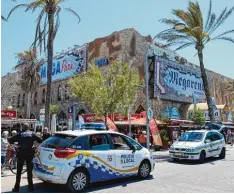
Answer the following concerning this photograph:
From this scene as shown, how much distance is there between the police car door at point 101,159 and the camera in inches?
353

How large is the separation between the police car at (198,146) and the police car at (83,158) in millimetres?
5937

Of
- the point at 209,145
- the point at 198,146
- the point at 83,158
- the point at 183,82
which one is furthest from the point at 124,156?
the point at 183,82

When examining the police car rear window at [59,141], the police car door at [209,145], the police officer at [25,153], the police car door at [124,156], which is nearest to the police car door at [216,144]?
the police car door at [209,145]

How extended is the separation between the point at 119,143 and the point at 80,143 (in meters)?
1.64

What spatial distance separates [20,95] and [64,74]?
525 inches

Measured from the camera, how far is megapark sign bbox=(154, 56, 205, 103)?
37438 millimetres

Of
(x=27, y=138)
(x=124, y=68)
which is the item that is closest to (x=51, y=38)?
(x=124, y=68)

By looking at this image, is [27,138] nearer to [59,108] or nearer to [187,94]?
→ [59,108]

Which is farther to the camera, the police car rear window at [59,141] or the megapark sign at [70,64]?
the megapark sign at [70,64]

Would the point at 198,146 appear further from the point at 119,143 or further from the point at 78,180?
the point at 78,180

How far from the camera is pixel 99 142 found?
9391 mm

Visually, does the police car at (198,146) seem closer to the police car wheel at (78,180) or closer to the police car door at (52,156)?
the police car wheel at (78,180)

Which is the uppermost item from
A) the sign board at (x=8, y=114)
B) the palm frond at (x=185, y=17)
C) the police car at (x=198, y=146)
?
the palm frond at (x=185, y=17)

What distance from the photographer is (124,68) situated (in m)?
22.4
